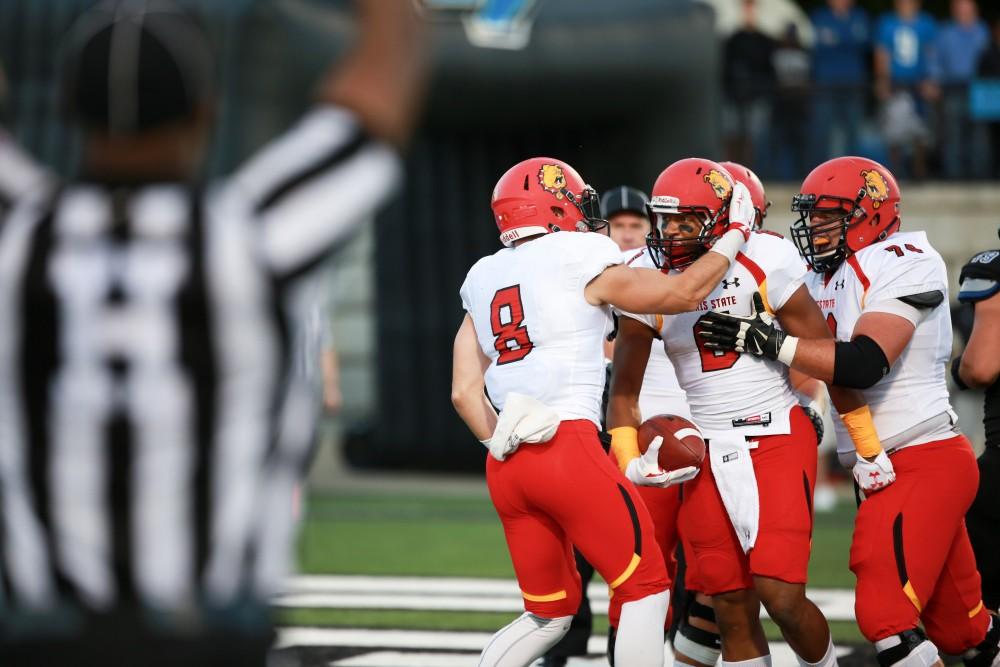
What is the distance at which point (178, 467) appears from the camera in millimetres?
2434

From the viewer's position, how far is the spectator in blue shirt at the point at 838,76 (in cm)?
1489

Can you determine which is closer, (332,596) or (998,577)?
(998,577)

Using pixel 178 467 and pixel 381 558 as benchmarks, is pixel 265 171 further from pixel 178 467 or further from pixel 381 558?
pixel 381 558

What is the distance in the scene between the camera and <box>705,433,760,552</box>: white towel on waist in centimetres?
537

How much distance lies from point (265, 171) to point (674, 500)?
13.2 feet

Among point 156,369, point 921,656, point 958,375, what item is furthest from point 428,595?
point 156,369

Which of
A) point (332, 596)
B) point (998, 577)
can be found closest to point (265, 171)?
point (998, 577)

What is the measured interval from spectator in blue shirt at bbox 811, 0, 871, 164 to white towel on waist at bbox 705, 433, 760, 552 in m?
10.0

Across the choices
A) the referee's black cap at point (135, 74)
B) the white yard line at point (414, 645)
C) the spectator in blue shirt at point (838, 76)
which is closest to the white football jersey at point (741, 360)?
the white yard line at point (414, 645)

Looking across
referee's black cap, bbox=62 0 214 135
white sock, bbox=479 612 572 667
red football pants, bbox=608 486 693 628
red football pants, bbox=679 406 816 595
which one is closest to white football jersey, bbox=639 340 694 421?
red football pants, bbox=608 486 693 628

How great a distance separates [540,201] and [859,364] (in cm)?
136

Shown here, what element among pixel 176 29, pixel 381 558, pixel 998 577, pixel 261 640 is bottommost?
pixel 381 558

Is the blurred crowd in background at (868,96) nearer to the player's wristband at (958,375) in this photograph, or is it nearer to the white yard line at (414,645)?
the white yard line at (414,645)

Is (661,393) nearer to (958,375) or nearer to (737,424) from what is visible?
(737,424)
